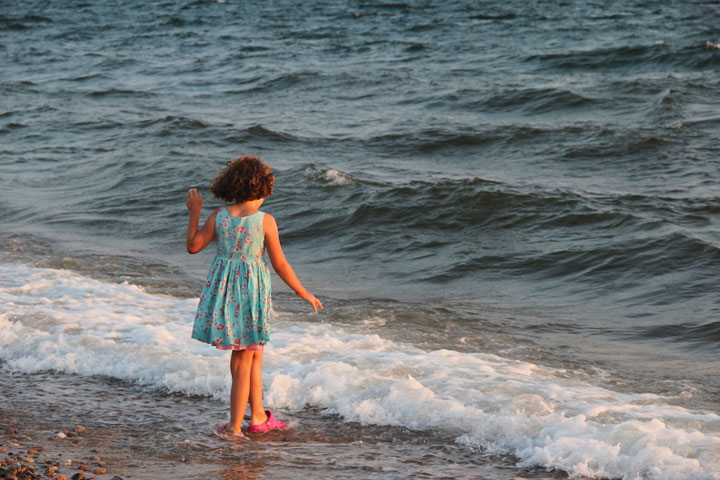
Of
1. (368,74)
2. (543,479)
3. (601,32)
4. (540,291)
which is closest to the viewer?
(543,479)

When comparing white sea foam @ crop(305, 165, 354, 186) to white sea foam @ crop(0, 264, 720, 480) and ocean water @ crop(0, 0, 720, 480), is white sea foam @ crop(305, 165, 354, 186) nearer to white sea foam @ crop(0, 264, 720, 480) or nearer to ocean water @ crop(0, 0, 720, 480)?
ocean water @ crop(0, 0, 720, 480)

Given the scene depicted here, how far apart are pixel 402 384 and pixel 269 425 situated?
954 mm

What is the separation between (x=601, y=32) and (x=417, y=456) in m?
25.0

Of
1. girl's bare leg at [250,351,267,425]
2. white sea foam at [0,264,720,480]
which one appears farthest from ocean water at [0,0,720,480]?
girl's bare leg at [250,351,267,425]

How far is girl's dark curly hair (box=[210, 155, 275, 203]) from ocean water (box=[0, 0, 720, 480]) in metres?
1.35

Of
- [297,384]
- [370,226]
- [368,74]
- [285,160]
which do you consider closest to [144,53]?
[368,74]

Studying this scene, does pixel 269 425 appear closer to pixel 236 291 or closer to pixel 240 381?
pixel 240 381

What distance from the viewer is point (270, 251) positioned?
486 cm

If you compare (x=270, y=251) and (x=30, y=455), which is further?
(x=270, y=251)

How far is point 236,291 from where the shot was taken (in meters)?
4.80

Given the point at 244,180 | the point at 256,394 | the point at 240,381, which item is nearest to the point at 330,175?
the point at 256,394

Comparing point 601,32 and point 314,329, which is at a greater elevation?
point 601,32

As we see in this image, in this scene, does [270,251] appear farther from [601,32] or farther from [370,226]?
[601,32]

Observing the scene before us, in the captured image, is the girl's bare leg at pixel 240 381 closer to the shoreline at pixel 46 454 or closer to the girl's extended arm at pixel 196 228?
the girl's extended arm at pixel 196 228
